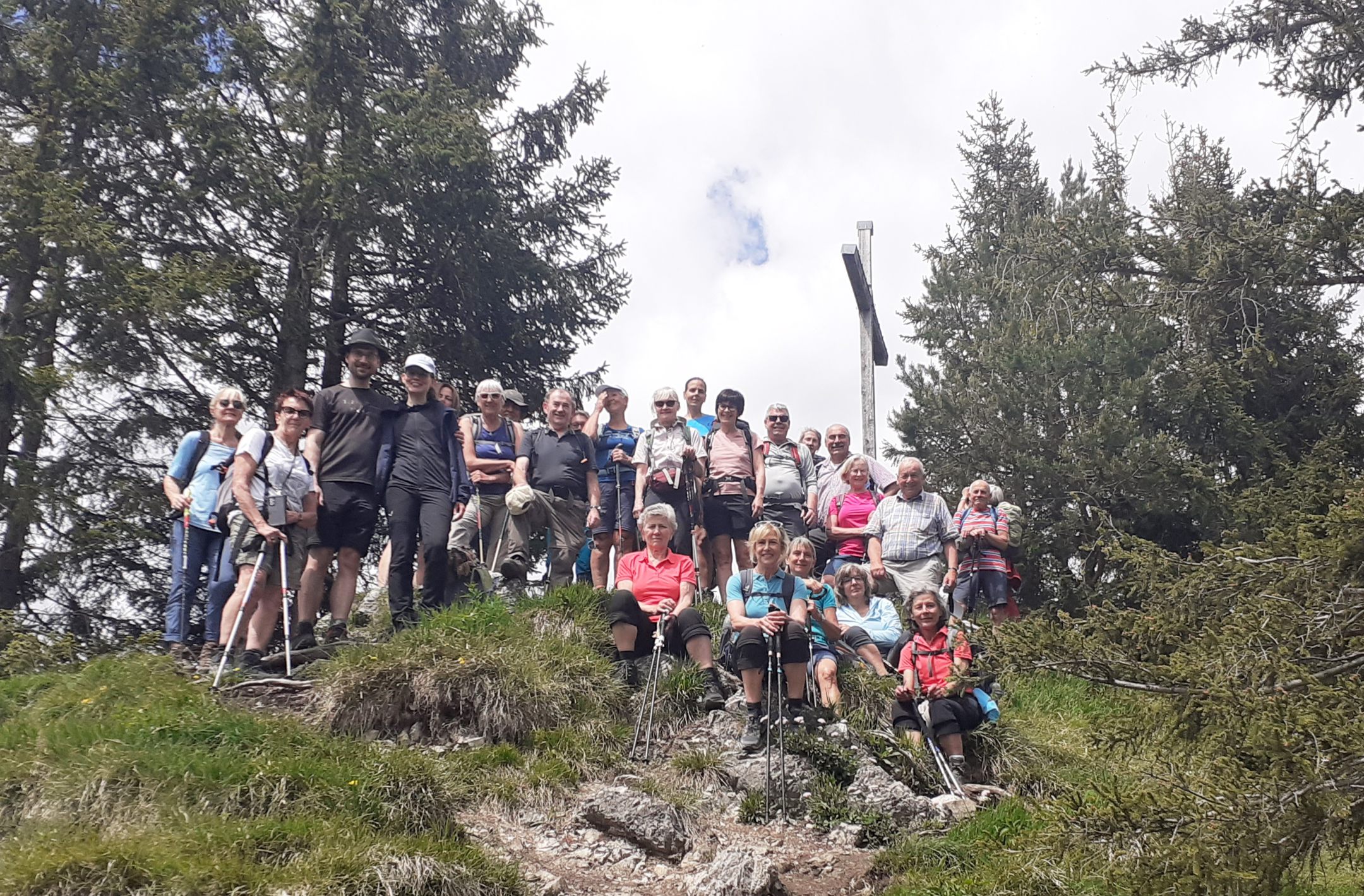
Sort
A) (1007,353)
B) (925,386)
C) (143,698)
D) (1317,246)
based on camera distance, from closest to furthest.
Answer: (143,698) → (1317,246) → (1007,353) → (925,386)

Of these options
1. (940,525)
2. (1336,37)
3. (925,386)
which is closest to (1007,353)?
(925,386)

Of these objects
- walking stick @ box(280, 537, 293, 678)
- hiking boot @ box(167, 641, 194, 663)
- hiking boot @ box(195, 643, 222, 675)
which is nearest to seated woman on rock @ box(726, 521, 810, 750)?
walking stick @ box(280, 537, 293, 678)

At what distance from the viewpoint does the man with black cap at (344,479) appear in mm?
7711

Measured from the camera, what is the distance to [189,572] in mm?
7566

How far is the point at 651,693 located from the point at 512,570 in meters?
2.01

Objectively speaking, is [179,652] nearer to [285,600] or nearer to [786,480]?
[285,600]

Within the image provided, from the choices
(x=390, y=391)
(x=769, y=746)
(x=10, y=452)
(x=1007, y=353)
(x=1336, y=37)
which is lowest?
(x=769, y=746)

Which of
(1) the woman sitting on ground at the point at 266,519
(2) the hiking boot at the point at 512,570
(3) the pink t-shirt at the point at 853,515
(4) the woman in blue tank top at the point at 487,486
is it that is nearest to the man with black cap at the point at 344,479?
(1) the woman sitting on ground at the point at 266,519

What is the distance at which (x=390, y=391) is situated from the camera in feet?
42.6

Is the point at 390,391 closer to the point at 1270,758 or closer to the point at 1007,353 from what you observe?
the point at 1007,353

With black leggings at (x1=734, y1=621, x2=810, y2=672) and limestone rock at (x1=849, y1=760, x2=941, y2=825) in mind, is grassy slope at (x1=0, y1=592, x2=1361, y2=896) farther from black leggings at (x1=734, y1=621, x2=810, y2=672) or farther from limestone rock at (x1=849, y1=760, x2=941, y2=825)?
black leggings at (x1=734, y1=621, x2=810, y2=672)

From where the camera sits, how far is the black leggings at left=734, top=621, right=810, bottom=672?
22.7 ft

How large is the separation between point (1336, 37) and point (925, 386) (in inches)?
350

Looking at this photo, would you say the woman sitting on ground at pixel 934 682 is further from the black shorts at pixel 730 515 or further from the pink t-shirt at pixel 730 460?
the pink t-shirt at pixel 730 460
